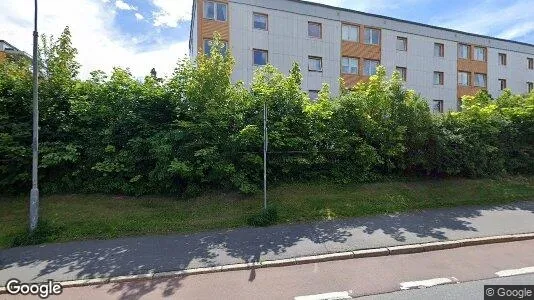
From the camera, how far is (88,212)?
27.1 feet

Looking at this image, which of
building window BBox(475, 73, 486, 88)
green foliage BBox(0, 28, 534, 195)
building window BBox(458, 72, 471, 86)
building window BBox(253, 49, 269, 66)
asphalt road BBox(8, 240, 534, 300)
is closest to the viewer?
asphalt road BBox(8, 240, 534, 300)

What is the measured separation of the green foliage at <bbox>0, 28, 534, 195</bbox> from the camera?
8867 millimetres

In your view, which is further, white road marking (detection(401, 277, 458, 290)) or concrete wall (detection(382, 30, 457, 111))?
concrete wall (detection(382, 30, 457, 111))

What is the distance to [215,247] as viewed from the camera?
6441 mm

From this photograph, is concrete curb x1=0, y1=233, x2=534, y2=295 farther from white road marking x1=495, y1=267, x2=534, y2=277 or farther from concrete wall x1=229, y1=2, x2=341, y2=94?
concrete wall x1=229, y1=2, x2=341, y2=94

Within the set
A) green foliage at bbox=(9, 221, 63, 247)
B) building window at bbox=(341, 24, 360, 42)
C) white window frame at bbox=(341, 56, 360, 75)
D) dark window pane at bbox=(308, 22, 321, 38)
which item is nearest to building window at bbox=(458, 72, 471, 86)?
white window frame at bbox=(341, 56, 360, 75)

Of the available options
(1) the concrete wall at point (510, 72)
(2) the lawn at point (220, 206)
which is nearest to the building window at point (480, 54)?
(1) the concrete wall at point (510, 72)

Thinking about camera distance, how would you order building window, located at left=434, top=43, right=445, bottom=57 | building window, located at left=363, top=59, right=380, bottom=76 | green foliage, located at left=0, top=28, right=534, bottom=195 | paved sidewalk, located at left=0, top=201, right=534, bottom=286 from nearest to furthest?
paved sidewalk, located at left=0, top=201, right=534, bottom=286, green foliage, located at left=0, top=28, right=534, bottom=195, building window, located at left=363, top=59, right=380, bottom=76, building window, located at left=434, top=43, right=445, bottom=57

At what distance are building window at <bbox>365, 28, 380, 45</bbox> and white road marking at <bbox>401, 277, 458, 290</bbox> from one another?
76.9 feet

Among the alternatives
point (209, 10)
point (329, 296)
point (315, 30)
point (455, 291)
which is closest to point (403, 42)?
point (315, 30)

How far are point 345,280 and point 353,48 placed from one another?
22707 millimetres

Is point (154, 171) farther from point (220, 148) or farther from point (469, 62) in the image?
point (469, 62)

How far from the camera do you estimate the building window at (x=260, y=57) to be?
21.8m

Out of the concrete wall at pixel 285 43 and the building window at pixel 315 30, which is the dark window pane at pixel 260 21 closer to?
the concrete wall at pixel 285 43
